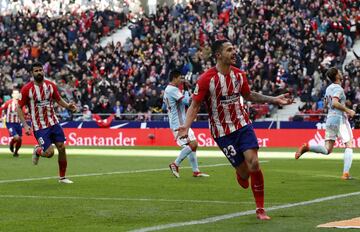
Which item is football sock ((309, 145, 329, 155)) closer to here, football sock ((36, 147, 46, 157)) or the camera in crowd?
football sock ((36, 147, 46, 157))

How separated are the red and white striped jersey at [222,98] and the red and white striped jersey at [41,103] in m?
6.83

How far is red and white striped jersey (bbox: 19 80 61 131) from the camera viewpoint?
19.0 m

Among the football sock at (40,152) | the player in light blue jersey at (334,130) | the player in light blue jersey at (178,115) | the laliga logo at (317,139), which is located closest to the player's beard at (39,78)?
the football sock at (40,152)

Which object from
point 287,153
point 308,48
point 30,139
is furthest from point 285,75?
point 30,139

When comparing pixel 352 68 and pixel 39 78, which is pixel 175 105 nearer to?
pixel 39 78

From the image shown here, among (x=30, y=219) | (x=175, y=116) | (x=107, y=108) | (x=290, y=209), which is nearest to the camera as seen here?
(x=30, y=219)

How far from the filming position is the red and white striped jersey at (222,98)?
1275 centimetres

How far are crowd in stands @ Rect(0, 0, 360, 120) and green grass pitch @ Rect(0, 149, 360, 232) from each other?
17.1 metres

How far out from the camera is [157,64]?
47.5 meters

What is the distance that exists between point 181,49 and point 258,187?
3572 centimetres

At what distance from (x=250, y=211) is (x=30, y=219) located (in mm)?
3082

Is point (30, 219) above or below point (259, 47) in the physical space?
below

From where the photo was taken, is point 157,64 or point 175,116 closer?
point 175,116

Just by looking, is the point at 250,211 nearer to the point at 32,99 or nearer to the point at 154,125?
the point at 32,99
